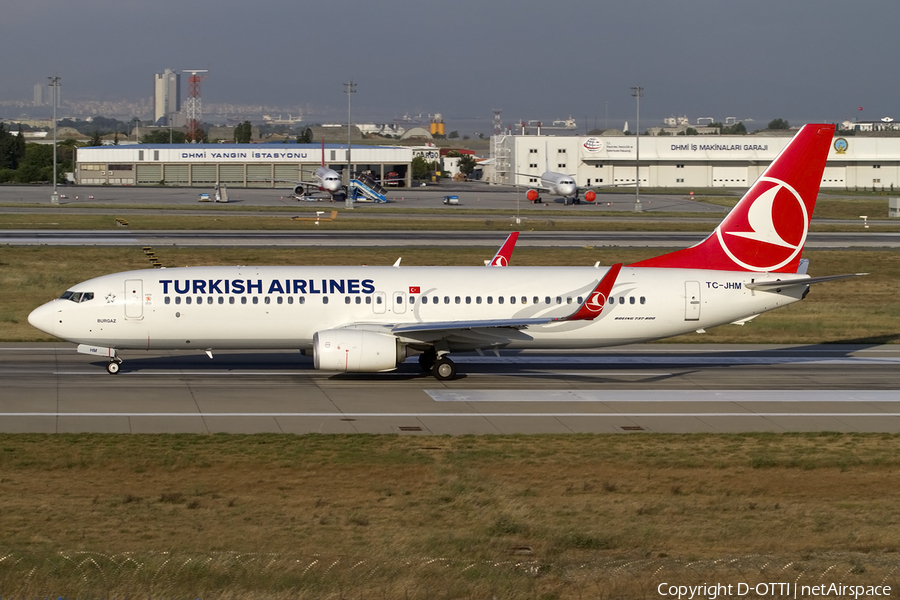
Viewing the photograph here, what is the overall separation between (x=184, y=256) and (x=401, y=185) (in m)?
107

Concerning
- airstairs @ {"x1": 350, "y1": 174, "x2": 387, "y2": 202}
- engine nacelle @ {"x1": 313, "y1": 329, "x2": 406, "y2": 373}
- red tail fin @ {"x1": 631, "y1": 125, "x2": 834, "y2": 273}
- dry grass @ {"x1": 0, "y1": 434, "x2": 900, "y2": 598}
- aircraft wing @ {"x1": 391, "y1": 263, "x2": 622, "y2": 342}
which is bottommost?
dry grass @ {"x1": 0, "y1": 434, "x2": 900, "y2": 598}

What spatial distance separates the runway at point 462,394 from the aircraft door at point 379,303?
2.41m

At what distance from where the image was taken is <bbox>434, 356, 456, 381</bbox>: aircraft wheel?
109ft

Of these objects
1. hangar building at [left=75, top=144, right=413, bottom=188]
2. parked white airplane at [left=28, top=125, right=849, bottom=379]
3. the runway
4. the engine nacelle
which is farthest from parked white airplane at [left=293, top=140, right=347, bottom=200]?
the engine nacelle

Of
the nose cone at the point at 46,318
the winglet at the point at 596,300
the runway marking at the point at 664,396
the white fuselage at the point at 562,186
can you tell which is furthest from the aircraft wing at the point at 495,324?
the white fuselage at the point at 562,186

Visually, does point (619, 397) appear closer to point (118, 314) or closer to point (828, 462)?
point (828, 462)

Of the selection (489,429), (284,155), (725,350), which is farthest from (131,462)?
(284,155)

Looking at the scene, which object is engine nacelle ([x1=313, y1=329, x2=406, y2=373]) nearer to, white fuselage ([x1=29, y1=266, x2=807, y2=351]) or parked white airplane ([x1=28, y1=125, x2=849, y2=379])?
parked white airplane ([x1=28, y1=125, x2=849, y2=379])

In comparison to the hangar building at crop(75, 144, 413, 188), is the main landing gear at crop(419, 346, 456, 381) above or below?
below

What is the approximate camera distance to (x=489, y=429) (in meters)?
26.5

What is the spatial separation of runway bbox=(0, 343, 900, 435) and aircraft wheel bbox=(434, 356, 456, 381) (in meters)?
0.44

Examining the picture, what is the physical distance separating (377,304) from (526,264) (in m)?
27.7

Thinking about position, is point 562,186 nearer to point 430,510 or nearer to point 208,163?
point 208,163

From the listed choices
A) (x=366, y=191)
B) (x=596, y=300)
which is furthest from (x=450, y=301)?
(x=366, y=191)
